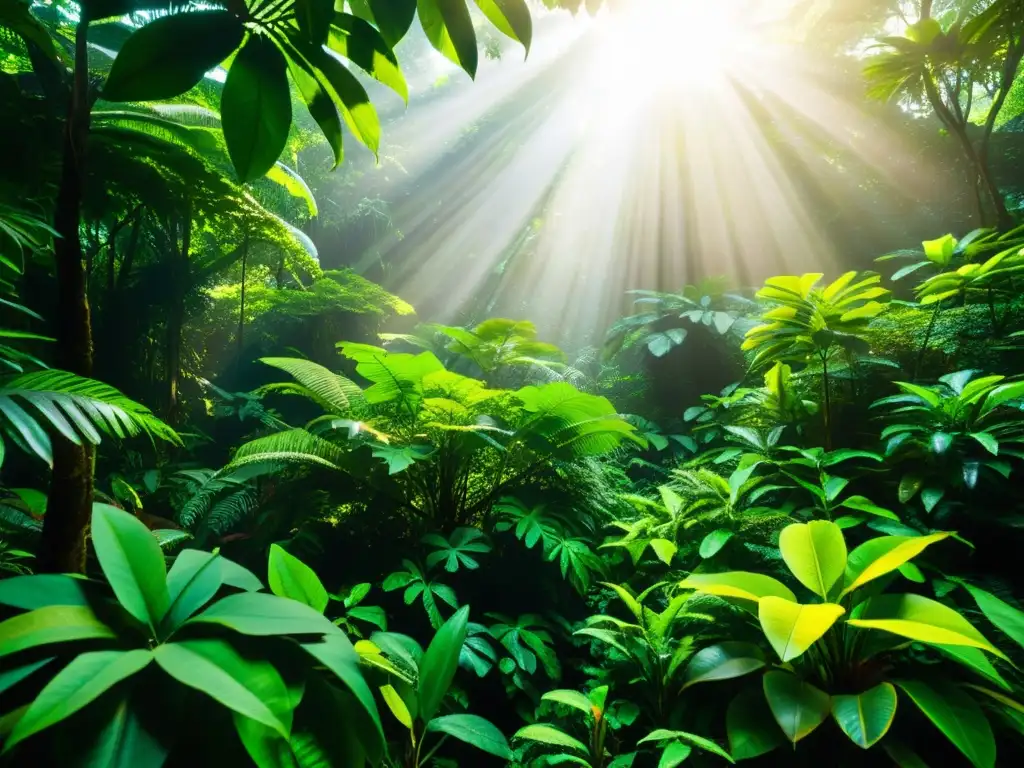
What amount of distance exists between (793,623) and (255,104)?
4.18ft

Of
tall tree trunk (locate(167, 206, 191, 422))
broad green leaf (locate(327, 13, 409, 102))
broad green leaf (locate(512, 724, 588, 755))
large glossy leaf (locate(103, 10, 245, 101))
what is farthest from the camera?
tall tree trunk (locate(167, 206, 191, 422))

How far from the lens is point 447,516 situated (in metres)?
2.07

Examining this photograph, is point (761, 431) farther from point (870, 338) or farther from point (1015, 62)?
point (1015, 62)

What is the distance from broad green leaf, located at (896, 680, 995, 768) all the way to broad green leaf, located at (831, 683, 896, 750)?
63 mm

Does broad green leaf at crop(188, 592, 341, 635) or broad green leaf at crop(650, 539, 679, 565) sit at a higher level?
broad green leaf at crop(188, 592, 341, 635)

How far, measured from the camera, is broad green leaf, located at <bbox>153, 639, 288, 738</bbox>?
607mm

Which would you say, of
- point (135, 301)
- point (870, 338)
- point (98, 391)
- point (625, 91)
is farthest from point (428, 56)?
point (98, 391)

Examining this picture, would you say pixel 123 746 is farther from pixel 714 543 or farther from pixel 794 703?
pixel 714 543

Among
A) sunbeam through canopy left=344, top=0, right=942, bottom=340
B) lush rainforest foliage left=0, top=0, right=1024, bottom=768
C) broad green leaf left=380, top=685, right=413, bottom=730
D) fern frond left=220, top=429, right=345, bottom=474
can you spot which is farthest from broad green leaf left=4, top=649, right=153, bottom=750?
sunbeam through canopy left=344, top=0, right=942, bottom=340

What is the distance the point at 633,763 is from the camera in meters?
1.21

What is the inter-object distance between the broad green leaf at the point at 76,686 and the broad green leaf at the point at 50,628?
0.06m

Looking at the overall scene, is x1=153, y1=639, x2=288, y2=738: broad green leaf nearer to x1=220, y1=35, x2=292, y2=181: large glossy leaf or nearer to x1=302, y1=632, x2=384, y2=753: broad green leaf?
x1=302, y1=632, x2=384, y2=753: broad green leaf

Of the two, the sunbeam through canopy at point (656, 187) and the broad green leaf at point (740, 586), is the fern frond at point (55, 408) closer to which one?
the broad green leaf at point (740, 586)

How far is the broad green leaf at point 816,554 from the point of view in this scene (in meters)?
1.14
